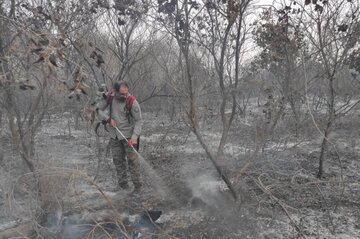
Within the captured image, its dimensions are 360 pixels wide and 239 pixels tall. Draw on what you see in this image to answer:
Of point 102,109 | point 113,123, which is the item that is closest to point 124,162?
point 113,123

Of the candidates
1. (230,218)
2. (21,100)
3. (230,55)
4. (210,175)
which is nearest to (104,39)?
(21,100)

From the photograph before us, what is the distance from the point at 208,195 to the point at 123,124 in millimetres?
1487

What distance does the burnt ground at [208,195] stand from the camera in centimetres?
388

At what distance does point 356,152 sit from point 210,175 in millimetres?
3871

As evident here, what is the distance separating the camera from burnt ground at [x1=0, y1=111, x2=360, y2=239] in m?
3.88

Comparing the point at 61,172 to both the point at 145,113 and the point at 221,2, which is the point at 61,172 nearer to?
the point at 221,2

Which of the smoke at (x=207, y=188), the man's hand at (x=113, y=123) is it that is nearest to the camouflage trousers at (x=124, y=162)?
the man's hand at (x=113, y=123)

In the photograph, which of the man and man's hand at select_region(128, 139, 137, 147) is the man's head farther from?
man's hand at select_region(128, 139, 137, 147)

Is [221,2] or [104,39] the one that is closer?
[221,2]

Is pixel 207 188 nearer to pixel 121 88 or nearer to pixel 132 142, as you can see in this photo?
pixel 132 142

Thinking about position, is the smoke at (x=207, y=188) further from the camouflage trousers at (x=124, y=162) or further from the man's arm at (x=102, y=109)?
the man's arm at (x=102, y=109)

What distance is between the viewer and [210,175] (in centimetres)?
617

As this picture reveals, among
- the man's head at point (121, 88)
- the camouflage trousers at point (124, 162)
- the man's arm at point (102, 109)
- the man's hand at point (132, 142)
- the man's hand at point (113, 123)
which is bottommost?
the camouflage trousers at point (124, 162)

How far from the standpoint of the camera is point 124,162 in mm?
5492
